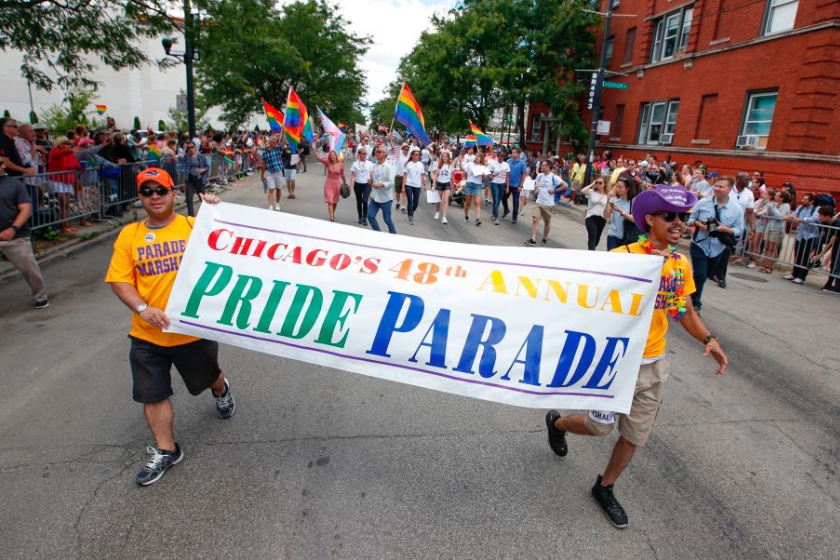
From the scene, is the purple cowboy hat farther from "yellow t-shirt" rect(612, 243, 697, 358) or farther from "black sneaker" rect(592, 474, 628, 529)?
"black sneaker" rect(592, 474, 628, 529)

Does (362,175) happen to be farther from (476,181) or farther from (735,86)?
(735,86)

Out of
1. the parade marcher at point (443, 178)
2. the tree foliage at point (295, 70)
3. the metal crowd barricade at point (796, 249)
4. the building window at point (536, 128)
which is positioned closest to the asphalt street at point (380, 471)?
the metal crowd barricade at point (796, 249)

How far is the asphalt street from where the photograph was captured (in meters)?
2.85

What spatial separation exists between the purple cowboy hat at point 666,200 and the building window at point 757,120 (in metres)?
19.1

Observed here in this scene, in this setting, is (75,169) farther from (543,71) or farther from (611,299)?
(543,71)

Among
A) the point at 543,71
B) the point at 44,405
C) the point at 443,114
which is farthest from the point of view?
the point at 443,114

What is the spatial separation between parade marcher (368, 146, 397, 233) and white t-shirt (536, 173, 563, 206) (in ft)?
10.8

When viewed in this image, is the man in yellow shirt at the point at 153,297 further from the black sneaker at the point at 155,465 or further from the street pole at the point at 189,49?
the street pole at the point at 189,49

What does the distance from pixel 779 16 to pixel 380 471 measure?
2174 centimetres

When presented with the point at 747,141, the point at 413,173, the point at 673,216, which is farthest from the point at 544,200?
the point at 747,141

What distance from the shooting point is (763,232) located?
438 inches

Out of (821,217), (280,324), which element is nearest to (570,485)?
(280,324)

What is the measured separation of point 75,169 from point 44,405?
23.1ft

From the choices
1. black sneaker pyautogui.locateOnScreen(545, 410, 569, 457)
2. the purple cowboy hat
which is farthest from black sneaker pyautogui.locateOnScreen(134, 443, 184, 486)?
A: the purple cowboy hat
